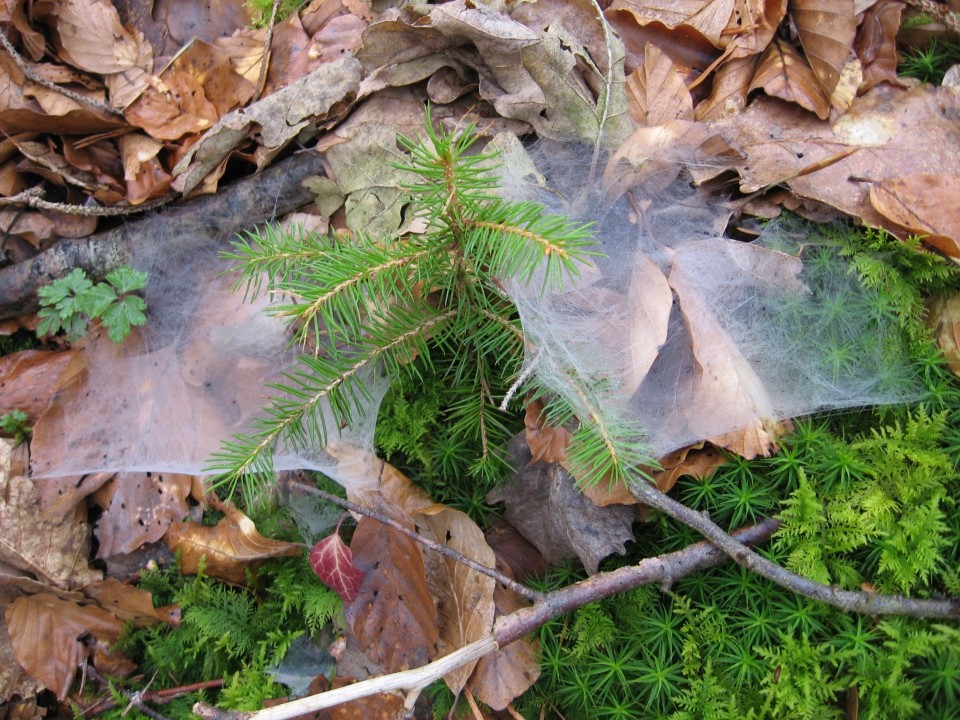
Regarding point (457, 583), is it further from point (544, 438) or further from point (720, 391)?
point (720, 391)

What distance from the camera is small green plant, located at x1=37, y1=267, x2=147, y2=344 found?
2828 millimetres

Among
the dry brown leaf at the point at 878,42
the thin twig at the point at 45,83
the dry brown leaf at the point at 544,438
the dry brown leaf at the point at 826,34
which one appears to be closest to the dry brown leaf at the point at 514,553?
the dry brown leaf at the point at 544,438

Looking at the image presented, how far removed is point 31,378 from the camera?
2926 mm

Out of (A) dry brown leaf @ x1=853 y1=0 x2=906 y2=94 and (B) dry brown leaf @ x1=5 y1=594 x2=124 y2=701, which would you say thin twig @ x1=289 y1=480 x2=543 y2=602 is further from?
(A) dry brown leaf @ x1=853 y1=0 x2=906 y2=94

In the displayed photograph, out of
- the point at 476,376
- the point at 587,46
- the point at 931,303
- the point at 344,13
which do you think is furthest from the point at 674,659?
the point at 344,13

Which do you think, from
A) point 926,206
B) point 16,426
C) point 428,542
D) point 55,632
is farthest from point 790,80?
point 55,632

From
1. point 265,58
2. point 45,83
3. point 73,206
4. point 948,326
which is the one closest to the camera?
point 948,326

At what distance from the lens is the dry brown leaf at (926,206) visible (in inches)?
86.0

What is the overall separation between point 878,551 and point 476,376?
1421 mm

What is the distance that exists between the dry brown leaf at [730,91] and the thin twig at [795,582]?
1513 millimetres

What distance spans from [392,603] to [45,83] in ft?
9.28

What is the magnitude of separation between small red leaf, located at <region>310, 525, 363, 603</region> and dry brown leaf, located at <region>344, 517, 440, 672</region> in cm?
8

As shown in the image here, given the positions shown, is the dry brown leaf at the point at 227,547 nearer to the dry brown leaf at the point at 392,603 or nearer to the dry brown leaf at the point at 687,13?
the dry brown leaf at the point at 392,603

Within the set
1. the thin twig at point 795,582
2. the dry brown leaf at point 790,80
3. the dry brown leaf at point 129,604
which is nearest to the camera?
the thin twig at point 795,582
